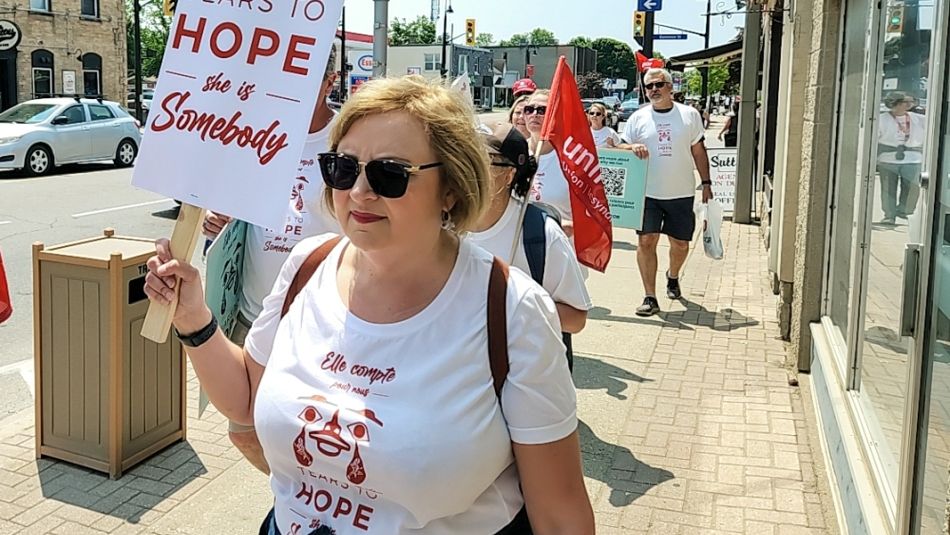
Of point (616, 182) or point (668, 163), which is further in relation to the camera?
point (616, 182)

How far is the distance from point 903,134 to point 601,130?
6848 millimetres

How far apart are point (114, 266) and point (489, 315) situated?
2621 mm

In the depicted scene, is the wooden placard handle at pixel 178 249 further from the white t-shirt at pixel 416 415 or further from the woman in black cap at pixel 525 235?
the woman in black cap at pixel 525 235

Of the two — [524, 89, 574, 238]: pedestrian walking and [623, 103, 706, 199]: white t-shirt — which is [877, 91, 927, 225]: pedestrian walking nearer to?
[524, 89, 574, 238]: pedestrian walking

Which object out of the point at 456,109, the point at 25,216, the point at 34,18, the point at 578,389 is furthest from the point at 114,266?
the point at 34,18

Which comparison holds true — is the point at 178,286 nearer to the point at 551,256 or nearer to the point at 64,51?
the point at 551,256

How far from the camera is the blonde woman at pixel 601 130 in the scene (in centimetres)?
966

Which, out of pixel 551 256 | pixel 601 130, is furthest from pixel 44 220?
pixel 551 256

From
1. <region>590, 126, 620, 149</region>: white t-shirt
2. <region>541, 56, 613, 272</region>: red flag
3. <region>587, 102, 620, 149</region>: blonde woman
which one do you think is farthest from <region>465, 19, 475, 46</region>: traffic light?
<region>541, 56, 613, 272</region>: red flag

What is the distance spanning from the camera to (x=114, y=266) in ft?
13.2

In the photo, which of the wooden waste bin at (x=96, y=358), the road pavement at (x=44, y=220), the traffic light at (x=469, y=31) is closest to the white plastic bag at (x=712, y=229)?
the road pavement at (x=44, y=220)

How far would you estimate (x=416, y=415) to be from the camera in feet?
6.05

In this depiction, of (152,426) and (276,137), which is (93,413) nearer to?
(152,426)

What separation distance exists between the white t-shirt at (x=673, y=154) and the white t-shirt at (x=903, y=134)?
13.0ft
